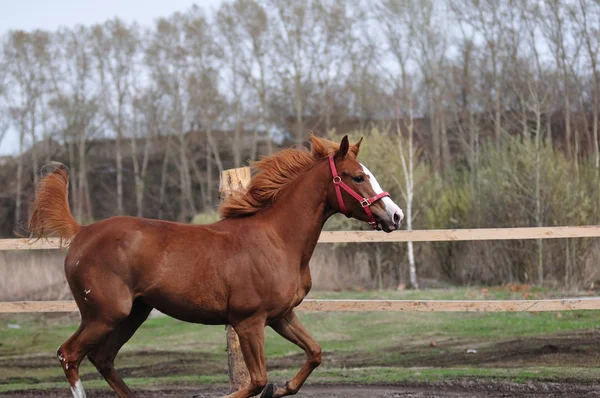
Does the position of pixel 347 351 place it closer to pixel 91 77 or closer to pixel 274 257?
pixel 274 257

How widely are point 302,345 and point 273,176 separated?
1.34 meters

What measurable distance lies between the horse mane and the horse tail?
3.89ft

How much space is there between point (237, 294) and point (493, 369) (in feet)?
14.3

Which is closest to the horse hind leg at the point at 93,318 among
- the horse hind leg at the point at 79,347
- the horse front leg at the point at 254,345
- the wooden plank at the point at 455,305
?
the horse hind leg at the point at 79,347

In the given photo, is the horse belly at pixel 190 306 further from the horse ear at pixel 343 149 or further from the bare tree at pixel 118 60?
the bare tree at pixel 118 60

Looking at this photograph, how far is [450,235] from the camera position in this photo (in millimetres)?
8203

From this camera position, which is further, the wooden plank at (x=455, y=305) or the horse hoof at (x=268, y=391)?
the wooden plank at (x=455, y=305)

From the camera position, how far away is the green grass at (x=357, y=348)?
8836mm

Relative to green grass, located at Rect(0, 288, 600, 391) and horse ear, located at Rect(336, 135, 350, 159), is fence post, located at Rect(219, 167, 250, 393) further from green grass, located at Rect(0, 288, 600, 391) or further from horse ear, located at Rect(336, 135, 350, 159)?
green grass, located at Rect(0, 288, 600, 391)

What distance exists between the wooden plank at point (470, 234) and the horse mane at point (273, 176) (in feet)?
6.07

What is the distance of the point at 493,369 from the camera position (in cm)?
891

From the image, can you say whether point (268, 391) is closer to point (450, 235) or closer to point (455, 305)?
point (455, 305)

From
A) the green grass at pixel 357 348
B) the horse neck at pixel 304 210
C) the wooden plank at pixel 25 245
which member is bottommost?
the green grass at pixel 357 348

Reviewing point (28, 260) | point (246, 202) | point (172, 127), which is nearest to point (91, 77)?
point (172, 127)
